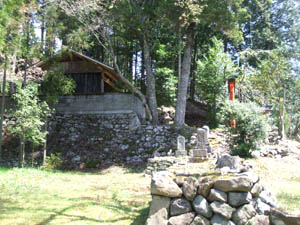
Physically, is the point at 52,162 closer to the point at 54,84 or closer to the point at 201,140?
the point at 54,84

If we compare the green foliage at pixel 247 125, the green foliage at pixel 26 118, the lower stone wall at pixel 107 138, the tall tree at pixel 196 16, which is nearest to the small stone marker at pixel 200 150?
the green foliage at pixel 247 125

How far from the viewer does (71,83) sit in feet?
47.3

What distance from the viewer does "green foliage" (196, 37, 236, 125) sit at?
66.6 feet

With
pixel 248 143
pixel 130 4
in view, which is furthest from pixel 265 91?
pixel 130 4

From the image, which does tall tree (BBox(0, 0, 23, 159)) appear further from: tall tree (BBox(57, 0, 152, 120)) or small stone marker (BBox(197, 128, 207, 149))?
small stone marker (BBox(197, 128, 207, 149))

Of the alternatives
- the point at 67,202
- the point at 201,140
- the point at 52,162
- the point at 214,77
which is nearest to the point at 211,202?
the point at 67,202

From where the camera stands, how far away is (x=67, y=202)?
641 centimetres

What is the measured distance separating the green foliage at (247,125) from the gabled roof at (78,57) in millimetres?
7153

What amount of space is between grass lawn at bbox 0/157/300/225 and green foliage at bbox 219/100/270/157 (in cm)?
212

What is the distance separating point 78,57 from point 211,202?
14.6 meters

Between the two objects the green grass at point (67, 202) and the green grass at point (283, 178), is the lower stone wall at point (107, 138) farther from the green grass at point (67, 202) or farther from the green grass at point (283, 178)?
the green grass at point (67, 202)

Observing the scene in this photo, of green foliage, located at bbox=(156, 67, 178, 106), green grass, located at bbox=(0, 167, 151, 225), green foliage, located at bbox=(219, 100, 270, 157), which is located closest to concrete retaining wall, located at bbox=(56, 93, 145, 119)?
green foliage, located at bbox=(156, 67, 178, 106)

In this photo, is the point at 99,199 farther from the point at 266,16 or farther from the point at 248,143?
the point at 266,16

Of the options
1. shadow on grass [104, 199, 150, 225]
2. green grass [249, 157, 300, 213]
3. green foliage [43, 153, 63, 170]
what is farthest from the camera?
green foliage [43, 153, 63, 170]
